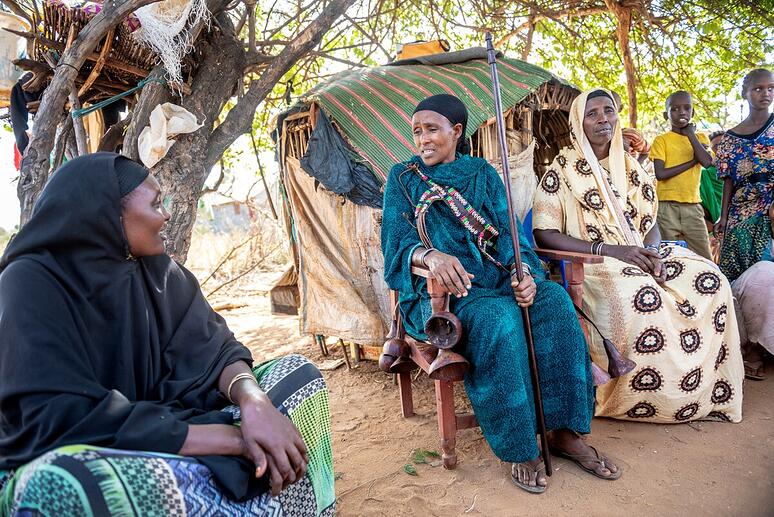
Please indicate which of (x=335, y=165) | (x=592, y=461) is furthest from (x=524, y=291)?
(x=335, y=165)

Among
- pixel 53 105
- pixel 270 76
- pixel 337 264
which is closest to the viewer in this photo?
pixel 53 105

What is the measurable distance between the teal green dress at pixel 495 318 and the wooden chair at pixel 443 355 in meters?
0.09

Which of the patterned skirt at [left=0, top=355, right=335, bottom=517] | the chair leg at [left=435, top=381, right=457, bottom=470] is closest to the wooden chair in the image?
the chair leg at [left=435, top=381, right=457, bottom=470]

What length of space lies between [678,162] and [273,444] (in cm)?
459

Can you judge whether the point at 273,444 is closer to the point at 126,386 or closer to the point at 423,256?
the point at 126,386

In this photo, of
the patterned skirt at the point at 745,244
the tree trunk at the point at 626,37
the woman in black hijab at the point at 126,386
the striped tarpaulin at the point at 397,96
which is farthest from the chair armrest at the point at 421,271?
the tree trunk at the point at 626,37

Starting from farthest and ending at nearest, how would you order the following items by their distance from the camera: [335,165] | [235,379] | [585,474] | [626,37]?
[626,37] → [335,165] → [585,474] → [235,379]

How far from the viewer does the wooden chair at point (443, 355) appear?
2.47 meters

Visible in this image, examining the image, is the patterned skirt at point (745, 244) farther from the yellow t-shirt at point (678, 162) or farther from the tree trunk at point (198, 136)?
the tree trunk at point (198, 136)

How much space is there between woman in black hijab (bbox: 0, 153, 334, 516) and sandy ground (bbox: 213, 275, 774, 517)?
26.7 inches

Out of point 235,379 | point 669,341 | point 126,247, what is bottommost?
point 669,341

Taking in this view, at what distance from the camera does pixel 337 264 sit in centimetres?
430

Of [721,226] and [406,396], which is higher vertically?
[721,226]

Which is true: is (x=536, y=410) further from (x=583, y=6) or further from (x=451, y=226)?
Result: (x=583, y=6)
